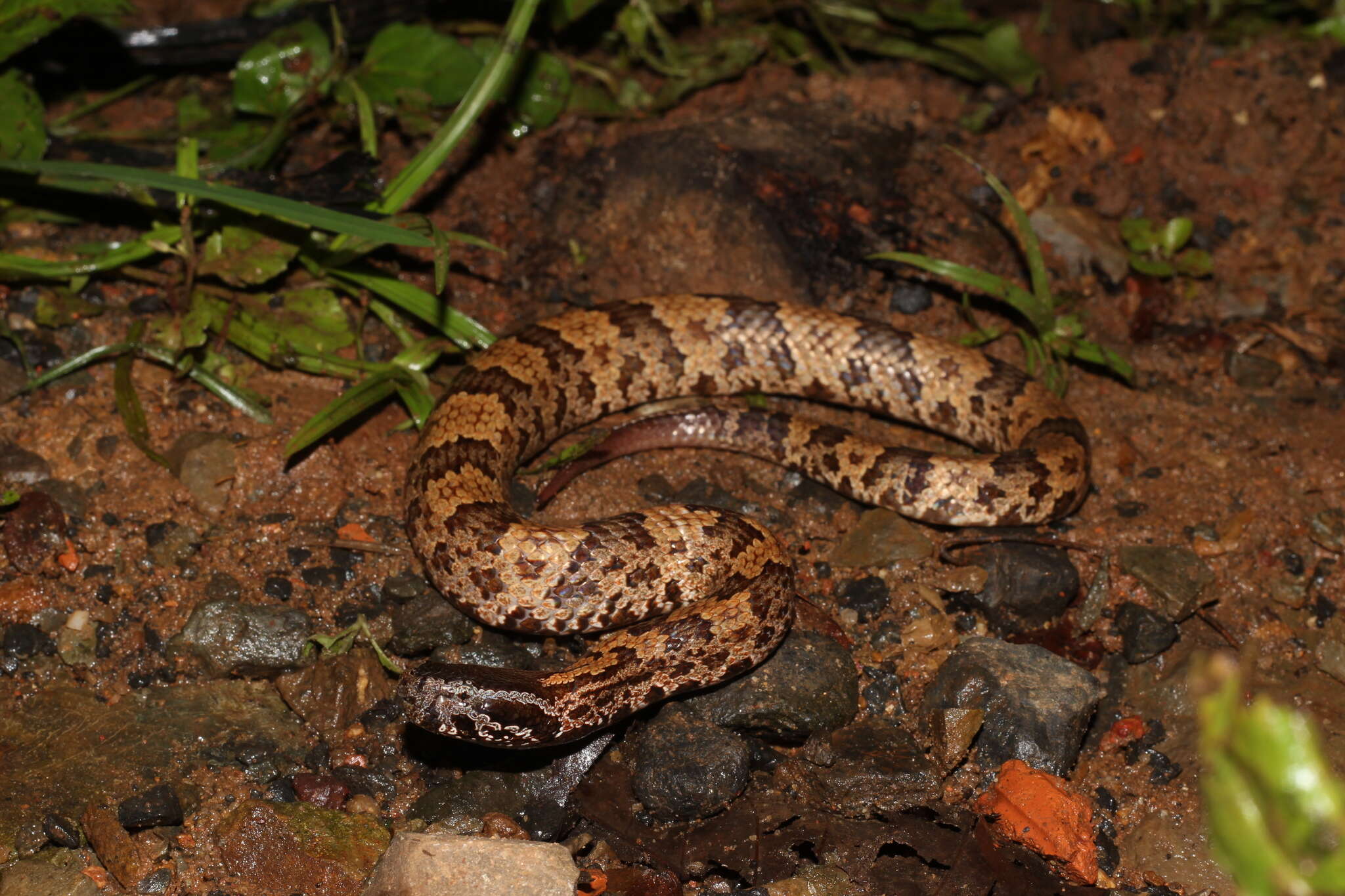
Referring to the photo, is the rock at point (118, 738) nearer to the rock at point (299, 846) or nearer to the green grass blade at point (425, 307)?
the rock at point (299, 846)

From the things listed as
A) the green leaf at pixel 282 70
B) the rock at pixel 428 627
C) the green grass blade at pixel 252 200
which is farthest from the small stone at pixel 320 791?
the green leaf at pixel 282 70

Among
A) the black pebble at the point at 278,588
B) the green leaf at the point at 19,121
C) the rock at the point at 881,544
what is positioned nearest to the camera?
the black pebble at the point at 278,588

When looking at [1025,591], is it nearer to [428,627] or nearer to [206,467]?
[428,627]

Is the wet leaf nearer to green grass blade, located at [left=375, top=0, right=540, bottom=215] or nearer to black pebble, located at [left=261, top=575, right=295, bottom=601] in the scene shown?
green grass blade, located at [left=375, top=0, right=540, bottom=215]

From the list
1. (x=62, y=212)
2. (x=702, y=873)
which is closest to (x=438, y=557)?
(x=702, y=873)

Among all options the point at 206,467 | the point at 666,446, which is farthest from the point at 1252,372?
the point at 206,467

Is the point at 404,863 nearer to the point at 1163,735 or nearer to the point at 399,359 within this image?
the point at 399,359
